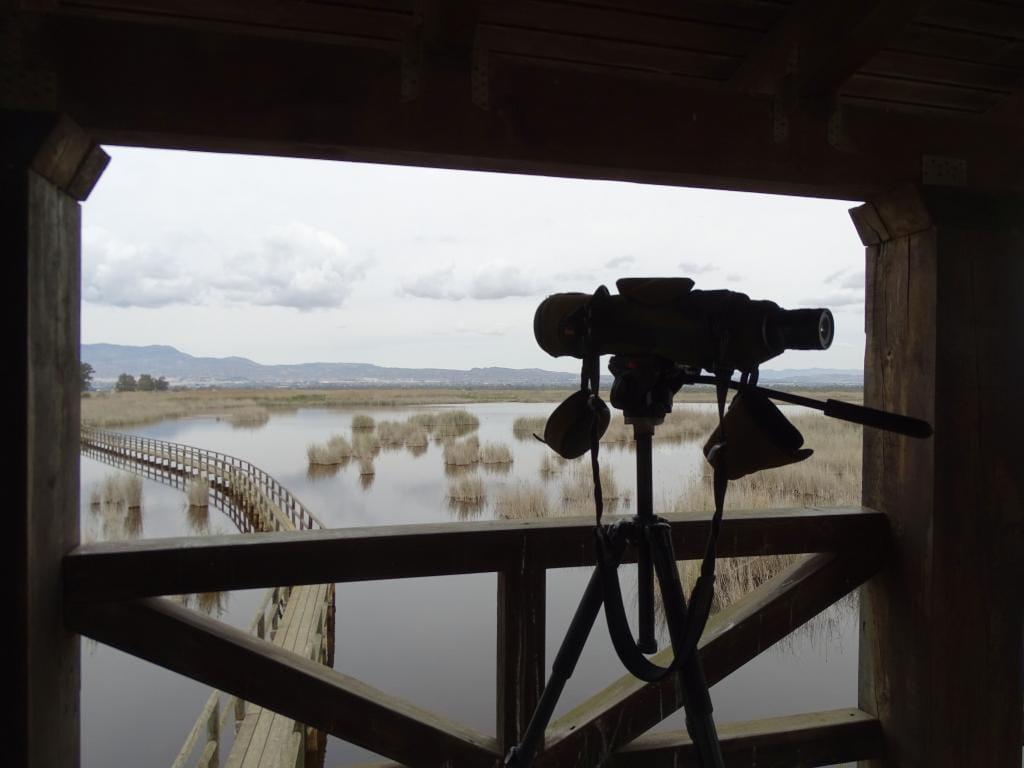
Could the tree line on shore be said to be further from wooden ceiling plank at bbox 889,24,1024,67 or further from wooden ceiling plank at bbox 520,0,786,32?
wooden ceiling plank at bbox 889,24,1024,67

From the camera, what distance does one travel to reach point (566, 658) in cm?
83

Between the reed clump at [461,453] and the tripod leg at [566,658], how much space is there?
7091 mm

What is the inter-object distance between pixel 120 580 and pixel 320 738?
4612 mm

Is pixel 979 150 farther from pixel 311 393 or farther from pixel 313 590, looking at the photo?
pixel 311 393

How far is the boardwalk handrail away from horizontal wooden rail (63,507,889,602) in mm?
4470

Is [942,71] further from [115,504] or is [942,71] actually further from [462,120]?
[115,504]

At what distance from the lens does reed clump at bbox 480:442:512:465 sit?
7816 millimetres

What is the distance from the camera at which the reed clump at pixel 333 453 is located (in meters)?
8.55

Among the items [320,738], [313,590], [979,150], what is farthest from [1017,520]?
[313,590]

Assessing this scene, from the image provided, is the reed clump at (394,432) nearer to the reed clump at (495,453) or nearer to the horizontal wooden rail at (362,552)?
the reed clump at (495,453)

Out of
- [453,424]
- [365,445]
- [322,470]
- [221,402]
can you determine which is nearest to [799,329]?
[221,402]

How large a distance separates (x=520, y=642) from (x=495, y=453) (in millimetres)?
6931

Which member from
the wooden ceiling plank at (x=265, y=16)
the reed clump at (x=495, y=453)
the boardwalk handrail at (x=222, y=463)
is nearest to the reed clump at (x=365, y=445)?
the boardwalk handrail at (x=222, y=463)

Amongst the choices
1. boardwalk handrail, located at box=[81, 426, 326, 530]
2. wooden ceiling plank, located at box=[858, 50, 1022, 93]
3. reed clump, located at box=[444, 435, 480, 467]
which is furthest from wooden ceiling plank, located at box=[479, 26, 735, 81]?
reed clump, located at box=[444, 435, 480, 467]
